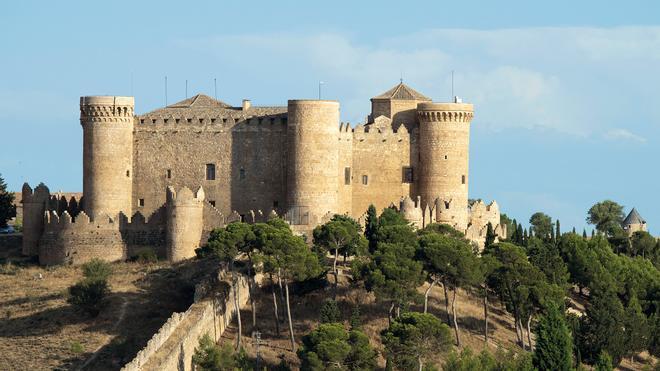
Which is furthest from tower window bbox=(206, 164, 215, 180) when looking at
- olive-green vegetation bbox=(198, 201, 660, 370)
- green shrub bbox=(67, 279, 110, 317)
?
green shrub bbox=(67, 279, 110, 317)

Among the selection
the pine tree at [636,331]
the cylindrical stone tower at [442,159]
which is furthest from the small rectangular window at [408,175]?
the pine tree at [636,331]

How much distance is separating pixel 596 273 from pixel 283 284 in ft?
53.7

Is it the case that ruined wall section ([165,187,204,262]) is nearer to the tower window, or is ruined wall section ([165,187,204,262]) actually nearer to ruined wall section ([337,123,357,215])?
the tower window

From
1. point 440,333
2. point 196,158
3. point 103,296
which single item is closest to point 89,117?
point 196,158

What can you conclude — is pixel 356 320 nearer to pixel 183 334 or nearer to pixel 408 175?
pixel 183 334

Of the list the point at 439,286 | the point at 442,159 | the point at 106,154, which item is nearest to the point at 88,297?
the point at 106,154

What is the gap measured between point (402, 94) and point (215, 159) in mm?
9729

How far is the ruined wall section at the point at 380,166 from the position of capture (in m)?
82.8

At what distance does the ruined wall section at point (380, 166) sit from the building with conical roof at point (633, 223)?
32.7m

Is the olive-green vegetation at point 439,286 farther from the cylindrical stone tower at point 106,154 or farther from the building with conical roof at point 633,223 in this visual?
the building with conical roof at point 633,223

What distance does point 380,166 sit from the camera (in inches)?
3260

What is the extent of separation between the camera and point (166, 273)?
75875mm

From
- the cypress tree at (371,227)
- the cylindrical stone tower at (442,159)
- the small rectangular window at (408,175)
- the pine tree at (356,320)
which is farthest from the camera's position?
the small rectangular window at (408,175)

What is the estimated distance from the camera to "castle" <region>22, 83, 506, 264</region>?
3113 inches
